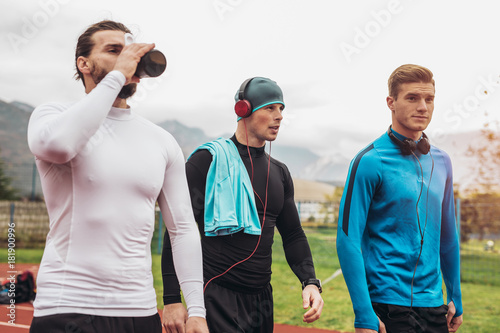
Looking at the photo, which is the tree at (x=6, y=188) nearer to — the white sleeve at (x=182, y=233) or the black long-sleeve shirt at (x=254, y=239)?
the black long-sleeve shirt at (x=254, y=239)

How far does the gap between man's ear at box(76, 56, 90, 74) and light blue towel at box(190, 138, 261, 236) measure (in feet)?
4.16

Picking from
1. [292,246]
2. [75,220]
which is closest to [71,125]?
[75,220]

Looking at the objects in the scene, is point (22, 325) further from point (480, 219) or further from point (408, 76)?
point (480, 219)

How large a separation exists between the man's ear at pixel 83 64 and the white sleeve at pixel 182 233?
56cm

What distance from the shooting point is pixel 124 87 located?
2.42m

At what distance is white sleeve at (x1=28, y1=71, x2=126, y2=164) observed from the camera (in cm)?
200

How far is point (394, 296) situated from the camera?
3.05m

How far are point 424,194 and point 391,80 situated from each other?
0.77 m

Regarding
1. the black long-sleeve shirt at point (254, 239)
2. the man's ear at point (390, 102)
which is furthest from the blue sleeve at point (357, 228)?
the black long-sleeve shirt at point (254, 239)

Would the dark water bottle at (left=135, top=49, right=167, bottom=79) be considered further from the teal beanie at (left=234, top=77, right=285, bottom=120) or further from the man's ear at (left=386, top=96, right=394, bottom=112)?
the man's ear at (left=386, top=96, right=394, bottom=112)

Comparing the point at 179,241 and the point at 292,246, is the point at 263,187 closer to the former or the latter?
the point at 292,246

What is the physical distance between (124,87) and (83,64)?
214 mm

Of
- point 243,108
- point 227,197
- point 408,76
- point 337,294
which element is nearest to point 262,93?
point 243,108

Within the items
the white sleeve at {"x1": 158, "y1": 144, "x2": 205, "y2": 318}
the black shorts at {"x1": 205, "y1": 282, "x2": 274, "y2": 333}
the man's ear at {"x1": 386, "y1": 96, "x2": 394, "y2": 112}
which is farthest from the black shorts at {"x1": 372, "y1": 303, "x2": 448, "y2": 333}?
the man's ear at {"x1": 386, "y1": 96, "x2": 394, "y2": 112}
